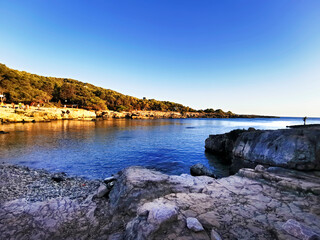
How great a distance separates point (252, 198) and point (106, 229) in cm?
615

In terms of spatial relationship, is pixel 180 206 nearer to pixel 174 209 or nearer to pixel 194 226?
pixel 174 209

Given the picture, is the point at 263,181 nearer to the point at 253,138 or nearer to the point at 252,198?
the point at 252,198

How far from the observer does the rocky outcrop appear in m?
8.84

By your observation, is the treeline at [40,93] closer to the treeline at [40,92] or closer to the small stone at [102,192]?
the treeline at [40,92]

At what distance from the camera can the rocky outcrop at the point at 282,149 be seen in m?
8.84

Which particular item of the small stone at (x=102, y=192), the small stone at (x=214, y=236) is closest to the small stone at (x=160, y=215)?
the small stone at (x=214, y=236)

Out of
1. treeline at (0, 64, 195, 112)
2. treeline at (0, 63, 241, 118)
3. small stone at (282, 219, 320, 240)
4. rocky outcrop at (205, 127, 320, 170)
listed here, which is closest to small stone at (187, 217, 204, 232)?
small stone at (282, 219, 320, 240)

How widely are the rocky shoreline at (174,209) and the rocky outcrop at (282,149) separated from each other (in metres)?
0.89

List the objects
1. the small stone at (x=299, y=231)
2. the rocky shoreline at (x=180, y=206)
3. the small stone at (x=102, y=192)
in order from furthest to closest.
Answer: the small stone at (x=102, y=192)
the rocky shoreline at (x=180, y=206)
the small stone at (x=299, y=231)

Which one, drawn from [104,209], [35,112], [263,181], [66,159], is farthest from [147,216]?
[35,112]

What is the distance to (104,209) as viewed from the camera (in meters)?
6.41

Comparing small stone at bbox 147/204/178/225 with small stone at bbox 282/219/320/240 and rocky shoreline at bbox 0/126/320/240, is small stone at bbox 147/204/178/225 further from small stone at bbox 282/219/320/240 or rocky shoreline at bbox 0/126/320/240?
small stone at bbox 282/219/320/240

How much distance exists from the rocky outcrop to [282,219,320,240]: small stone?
7.12 metres

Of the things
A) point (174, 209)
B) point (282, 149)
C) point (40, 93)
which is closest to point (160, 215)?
point (174, 209)
